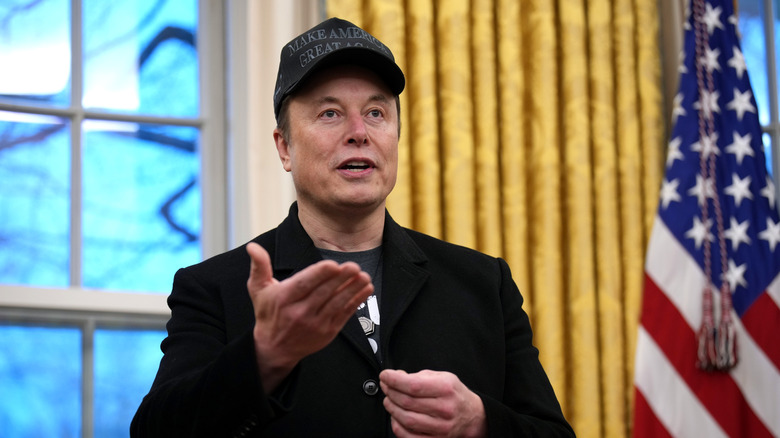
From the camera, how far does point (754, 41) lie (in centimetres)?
384

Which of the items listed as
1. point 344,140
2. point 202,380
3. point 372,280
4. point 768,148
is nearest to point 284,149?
point 344,140

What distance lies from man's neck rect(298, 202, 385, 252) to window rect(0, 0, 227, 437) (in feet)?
4.66

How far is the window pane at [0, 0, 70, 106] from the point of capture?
313 cm

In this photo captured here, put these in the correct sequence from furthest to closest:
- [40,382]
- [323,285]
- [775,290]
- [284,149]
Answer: [775,290], [40,382], [284,149], [323,285]

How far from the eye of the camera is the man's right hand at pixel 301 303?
1.29 metres

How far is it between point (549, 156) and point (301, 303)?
2097mm

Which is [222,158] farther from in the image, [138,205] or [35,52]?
[35,52]

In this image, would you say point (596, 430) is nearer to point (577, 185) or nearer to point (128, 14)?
point (577, 185)

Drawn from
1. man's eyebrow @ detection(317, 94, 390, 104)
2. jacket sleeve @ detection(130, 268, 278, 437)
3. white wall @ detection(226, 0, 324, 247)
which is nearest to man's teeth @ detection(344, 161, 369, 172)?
man's eyebrow @ detection(317, 94, 390, 104)

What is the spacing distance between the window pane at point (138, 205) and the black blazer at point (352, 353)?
144cm

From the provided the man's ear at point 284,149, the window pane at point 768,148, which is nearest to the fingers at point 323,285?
the man's ear at point 284,149

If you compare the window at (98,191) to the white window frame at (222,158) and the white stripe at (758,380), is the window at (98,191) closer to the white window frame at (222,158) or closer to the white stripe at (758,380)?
the white window frame at (222,158)

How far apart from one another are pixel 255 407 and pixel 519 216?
196cm

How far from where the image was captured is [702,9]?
345cm
